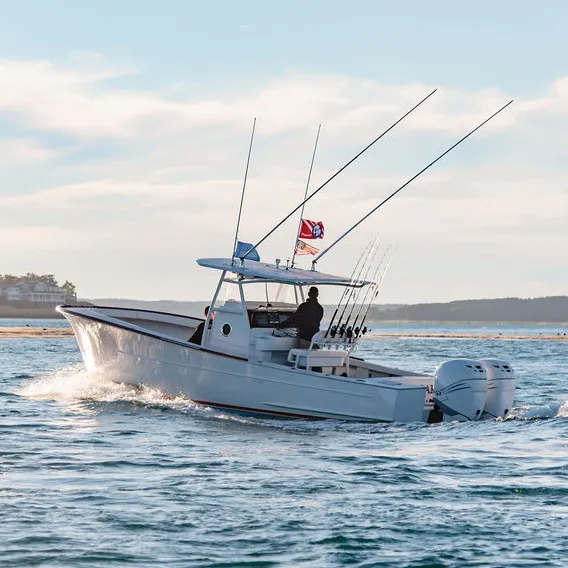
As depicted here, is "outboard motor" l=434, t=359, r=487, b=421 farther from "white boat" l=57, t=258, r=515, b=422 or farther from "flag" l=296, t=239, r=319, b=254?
"flag" l=296, t=239, r=319, b=254

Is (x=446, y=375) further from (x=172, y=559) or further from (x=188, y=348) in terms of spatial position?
(x=172, y=559)

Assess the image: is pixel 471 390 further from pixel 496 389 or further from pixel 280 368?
pixel 280 368

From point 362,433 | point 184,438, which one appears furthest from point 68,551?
point 362,433

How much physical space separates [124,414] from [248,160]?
5733 millimetres

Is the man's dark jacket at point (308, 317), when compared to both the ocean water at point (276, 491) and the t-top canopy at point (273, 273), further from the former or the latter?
the ocean water at point (276, 491)

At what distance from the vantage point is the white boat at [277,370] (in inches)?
656

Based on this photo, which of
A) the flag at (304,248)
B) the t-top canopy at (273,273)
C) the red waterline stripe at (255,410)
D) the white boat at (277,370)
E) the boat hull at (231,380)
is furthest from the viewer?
the flag at (304,248)

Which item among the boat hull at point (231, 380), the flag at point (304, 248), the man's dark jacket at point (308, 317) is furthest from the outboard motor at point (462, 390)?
the flag at point (304, 248)

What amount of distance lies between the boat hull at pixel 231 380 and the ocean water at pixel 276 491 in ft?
1.06

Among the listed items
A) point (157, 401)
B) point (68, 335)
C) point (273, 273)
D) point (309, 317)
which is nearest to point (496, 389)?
point (309, 317)

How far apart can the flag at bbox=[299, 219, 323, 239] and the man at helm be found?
203cm

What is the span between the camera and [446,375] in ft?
55.7

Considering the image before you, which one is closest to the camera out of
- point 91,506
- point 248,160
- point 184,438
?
point 91,506

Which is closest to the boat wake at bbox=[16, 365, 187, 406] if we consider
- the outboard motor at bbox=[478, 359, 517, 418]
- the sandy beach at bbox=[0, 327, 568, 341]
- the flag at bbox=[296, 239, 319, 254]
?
the flag at bbox=[296, 239, 319, 254]
